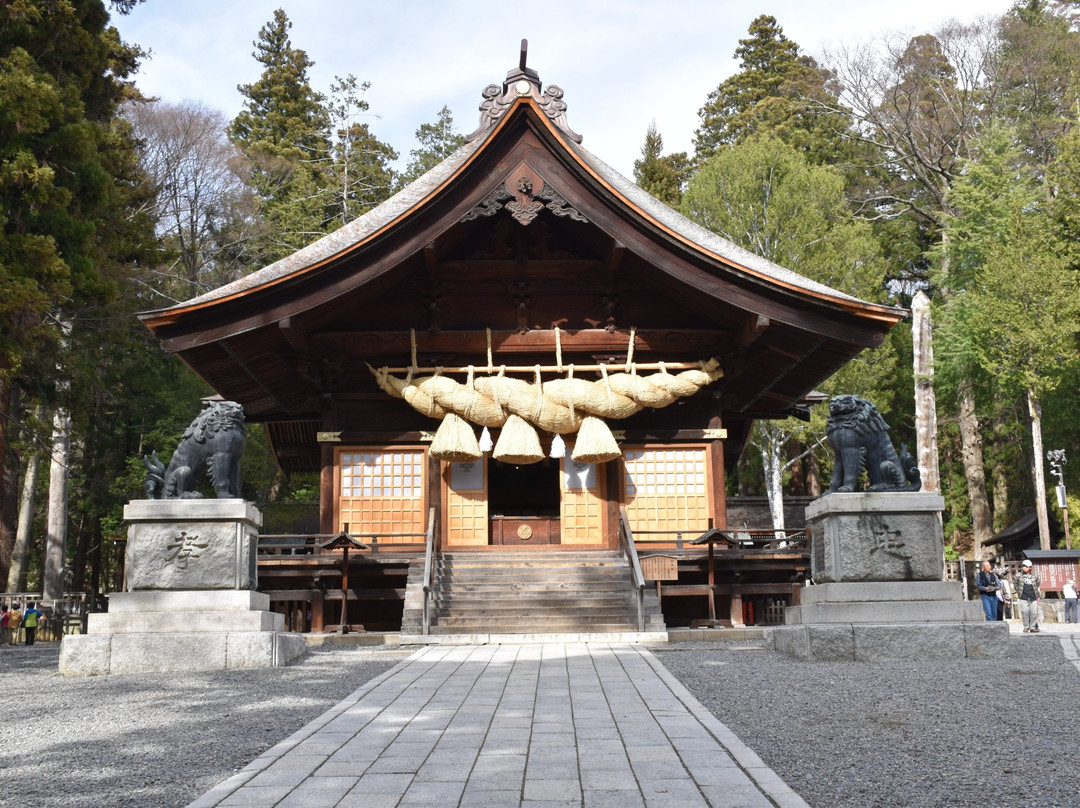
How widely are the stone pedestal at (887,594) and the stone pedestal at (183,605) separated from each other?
5.21 m

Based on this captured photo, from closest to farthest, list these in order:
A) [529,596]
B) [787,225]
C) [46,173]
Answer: [529,596]
[46,173]
[787,225]

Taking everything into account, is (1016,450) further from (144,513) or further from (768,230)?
(144,513)

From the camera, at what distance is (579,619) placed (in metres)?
13.0

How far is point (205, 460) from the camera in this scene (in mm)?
9547

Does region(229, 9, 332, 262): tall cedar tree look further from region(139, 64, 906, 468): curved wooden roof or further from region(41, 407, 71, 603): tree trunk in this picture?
region(139, 64, 906, 468): curved wooden roof

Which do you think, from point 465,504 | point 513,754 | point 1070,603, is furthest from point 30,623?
point 1070,603

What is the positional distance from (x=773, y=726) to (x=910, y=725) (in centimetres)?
78

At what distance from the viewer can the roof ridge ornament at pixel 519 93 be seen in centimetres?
1789

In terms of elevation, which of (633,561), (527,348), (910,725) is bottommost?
(910,725)

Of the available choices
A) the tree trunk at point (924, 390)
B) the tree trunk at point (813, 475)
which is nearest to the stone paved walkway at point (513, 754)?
the tree trunk at point (924, 390)

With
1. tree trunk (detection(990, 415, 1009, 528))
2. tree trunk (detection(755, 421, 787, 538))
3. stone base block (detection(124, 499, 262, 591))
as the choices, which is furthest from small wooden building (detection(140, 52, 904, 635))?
tree trunk (detection(990, 415, 1009, 528))

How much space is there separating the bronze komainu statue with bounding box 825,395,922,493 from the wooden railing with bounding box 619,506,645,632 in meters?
3.73

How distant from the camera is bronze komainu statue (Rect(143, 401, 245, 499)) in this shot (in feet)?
30.9

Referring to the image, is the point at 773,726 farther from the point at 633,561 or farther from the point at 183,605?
the point at 633,561
